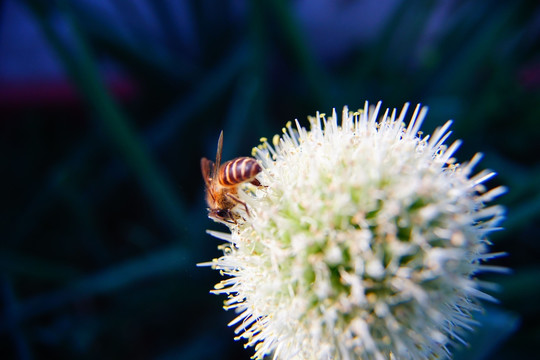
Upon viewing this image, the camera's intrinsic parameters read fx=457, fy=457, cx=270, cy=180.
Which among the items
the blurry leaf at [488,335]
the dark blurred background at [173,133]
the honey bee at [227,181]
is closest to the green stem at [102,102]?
the dark blurred background at [173,133]

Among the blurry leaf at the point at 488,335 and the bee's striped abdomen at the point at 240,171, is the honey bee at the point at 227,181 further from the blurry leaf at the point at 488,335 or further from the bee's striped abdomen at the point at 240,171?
the blurry leaf at the point at 488,335

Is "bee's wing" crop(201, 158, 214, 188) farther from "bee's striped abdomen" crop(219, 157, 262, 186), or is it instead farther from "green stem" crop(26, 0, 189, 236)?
"green stem" crop(26, 0, 189, 236)

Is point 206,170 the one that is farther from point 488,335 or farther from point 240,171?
point 488,335

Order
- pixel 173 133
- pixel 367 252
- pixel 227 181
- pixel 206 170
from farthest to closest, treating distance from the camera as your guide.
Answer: pixel 173 133
pixel 206 170
pixel 227 181
pixel 367 252

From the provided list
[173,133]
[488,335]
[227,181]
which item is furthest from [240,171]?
[173,133]

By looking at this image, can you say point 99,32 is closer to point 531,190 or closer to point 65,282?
point 65,282
